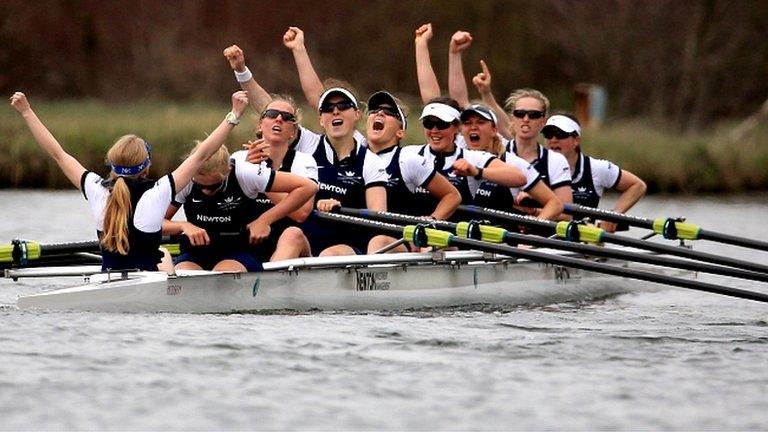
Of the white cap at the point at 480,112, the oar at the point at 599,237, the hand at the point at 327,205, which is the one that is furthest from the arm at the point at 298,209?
the white cap at the point at 480,112

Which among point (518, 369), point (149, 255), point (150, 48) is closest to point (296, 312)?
point (149, 255)

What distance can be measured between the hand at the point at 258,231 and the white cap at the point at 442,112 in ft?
7.16

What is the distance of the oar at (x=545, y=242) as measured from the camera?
1045cm

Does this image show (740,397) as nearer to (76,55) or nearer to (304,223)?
(304,223)

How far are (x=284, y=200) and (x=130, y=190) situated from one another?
131cm

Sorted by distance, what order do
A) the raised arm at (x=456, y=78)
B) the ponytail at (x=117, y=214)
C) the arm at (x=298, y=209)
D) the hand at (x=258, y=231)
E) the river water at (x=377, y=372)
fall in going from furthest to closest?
the raised arm at (x=456, y=78), the arm at (x=298, y=209), the hand at (x=258, y=231), the ponytail at (x=117, y=214), the river water at (x=377, y=372)

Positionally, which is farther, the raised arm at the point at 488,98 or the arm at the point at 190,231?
the raised arm at the point at 488,98

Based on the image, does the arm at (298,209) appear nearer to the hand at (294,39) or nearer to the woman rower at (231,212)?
the woman rower at (231,212)

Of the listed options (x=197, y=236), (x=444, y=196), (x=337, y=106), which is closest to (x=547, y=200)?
(x=444, y=196)

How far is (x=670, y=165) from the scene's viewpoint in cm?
2266

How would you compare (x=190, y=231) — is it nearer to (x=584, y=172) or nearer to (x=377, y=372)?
(x=377, y=372)

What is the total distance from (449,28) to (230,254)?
23.3 metres

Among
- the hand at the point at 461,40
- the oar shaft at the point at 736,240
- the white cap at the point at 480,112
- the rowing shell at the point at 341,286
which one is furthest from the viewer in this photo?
the hand at the point at 461,40

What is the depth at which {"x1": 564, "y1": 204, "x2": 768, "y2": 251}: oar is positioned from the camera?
11656mm
